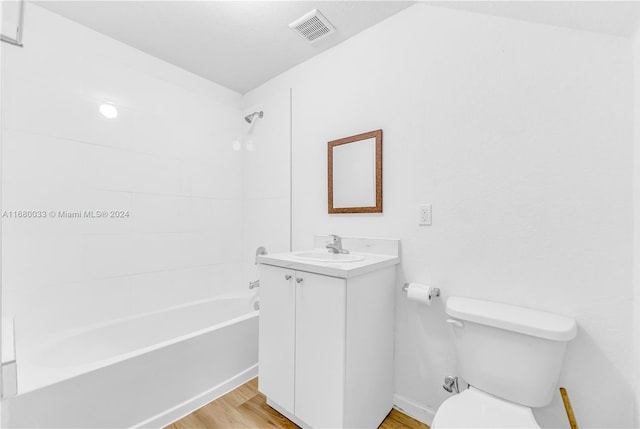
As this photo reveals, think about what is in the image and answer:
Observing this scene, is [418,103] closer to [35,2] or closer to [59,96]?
[59,96]

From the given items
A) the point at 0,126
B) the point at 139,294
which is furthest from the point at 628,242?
the point at 0,126

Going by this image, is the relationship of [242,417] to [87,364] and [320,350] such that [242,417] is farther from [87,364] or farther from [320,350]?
[87,364]

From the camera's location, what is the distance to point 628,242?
3.48 feet

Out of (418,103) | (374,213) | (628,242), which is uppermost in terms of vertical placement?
(418,103)

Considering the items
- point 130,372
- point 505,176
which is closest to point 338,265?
point 505,176

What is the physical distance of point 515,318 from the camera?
114 cm

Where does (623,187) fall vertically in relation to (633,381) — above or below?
above

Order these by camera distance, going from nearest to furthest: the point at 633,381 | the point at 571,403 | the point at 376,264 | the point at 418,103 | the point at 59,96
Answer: the point at 633,381
the point at 571,403
the point at 376,264
the point at 418,103
the point at 59,96

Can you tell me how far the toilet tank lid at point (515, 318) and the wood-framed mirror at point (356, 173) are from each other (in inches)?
27.6

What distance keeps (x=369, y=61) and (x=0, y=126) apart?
2.08m

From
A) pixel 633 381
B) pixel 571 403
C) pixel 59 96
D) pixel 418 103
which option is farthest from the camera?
pixel 59 96

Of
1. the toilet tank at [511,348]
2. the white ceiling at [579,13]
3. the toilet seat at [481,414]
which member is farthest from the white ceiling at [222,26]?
the toilet seat at [481,414]

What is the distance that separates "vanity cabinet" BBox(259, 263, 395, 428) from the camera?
130cm

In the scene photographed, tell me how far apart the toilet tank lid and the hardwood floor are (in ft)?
2.47
